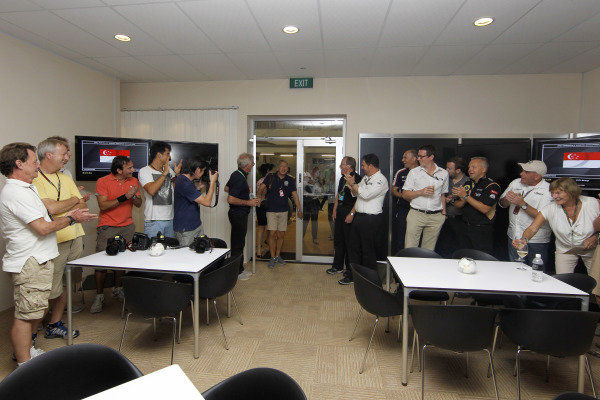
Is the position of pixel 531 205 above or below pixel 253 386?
above

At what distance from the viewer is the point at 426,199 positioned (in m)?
4.16

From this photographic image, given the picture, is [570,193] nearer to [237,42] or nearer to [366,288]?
[366,288]

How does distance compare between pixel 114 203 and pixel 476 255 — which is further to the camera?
pixel 114 203

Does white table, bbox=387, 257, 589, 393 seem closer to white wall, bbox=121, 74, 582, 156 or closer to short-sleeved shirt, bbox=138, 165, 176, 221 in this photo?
short-sleeved shirt, bbox=138, 165, 176, 221

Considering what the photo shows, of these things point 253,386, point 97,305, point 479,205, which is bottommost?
point 97,305

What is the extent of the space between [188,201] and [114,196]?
2.84ft

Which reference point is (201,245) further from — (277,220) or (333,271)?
(333,271)

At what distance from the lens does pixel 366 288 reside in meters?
2.62

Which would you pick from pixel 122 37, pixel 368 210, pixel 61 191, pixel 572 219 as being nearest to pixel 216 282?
pixel 61 191

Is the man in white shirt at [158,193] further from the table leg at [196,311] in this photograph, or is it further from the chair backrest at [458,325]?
the chair backrest at [458,325]

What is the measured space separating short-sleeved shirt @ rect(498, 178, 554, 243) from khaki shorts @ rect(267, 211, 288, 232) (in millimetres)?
3282

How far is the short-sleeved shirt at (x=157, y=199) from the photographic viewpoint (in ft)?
11.8

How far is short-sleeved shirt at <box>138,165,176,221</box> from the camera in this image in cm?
359

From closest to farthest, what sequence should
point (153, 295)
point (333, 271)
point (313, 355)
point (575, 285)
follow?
point (153, 295) → point (575, 285) → point (313, 355) → point (333, 271)
